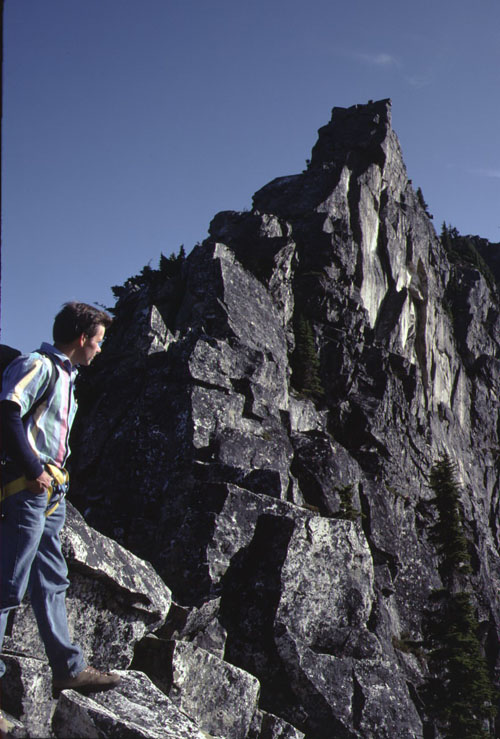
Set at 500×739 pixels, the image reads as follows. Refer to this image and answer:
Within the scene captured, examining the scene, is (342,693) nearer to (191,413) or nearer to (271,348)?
(191,413)

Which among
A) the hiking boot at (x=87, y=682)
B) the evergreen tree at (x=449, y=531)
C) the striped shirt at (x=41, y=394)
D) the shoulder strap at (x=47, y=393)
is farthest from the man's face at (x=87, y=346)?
the evergreen tree at (x=449, y=531)

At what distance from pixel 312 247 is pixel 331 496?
32.3 meters

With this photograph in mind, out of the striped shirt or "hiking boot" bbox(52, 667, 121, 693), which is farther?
"hiking boot" bbox(52, 667, 121, 693)

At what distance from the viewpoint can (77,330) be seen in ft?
24.6

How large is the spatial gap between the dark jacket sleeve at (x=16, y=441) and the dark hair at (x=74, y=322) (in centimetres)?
113

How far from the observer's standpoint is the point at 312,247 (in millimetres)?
62312

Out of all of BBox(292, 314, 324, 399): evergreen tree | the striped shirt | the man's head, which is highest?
BBox(292, 314, 324, 399): evergreen tree

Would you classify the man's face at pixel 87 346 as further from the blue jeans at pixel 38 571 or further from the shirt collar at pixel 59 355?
the blue jeans at pixel 38 571

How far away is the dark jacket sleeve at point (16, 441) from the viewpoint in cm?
660

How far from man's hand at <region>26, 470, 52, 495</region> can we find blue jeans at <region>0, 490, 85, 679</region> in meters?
0.11

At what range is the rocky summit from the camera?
1136cm

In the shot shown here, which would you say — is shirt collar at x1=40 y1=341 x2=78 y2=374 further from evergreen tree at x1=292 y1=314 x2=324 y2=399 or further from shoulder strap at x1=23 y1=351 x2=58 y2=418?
evergreen tree at x1=292 y1=314 x2=324 y2=399

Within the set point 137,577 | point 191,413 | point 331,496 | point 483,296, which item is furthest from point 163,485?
point 483,296

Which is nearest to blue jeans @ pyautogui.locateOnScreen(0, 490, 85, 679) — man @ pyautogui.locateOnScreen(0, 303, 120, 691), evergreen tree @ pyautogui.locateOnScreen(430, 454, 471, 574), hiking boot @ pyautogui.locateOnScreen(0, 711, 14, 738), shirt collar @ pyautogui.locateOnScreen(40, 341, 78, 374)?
man @ pyautogui.locateOnScreen(0, 303, 120, 691)
